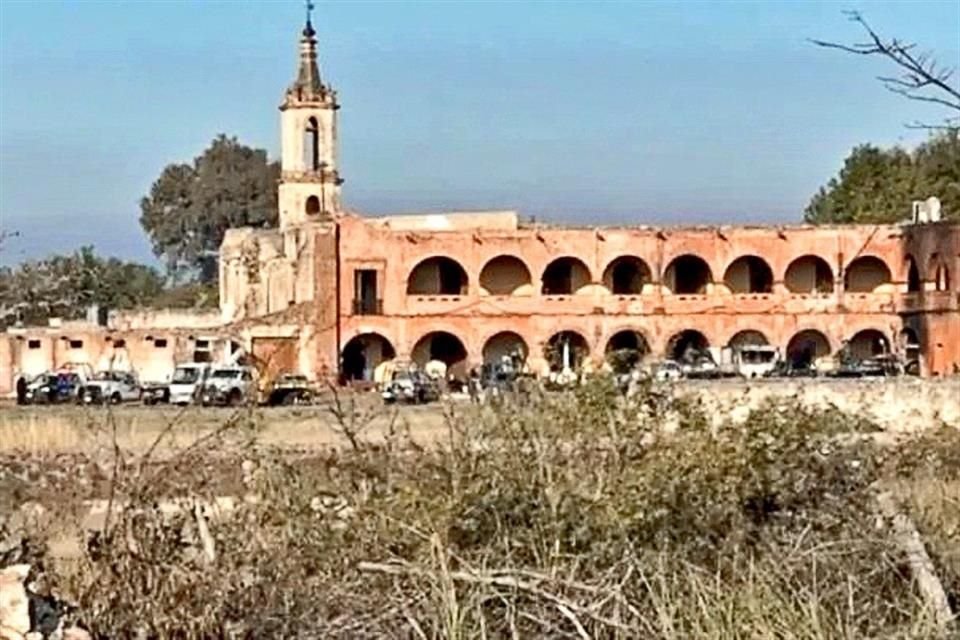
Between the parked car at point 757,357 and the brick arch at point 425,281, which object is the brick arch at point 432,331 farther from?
the parked car at point 757,357

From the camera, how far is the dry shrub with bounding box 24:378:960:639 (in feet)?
29.6

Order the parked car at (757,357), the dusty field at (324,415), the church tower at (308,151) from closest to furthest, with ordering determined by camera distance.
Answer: the dusty field at (324,415) < the parked car at (757,357) < the church tower at (308,151)

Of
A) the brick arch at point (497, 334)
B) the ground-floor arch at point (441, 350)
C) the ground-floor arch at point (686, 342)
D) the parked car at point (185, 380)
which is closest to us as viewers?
the parked car at point (185, 380)

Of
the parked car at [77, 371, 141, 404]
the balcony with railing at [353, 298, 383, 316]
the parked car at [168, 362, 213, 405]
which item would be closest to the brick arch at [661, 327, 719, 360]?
the balcony with railing at [353, 298, 383, 316]

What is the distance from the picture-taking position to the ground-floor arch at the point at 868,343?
2486 inches

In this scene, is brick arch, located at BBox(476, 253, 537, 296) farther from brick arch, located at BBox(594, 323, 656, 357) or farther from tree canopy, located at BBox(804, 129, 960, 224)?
tree canopy, located at BBox(804, 129, 960, 224)

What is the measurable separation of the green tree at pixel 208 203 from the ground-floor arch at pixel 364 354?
145ft

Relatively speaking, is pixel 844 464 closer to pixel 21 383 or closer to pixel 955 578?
pixel 955 578

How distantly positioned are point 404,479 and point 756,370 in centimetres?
4604

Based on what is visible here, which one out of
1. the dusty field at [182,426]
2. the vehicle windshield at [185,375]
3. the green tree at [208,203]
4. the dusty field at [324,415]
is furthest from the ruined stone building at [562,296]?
the green tree at [208,203]

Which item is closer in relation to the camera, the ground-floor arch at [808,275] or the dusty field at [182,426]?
the dusty field at [182,426]

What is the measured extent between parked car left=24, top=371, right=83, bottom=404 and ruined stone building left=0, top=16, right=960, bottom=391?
7477 millimetres

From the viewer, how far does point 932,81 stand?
7520 millimetres

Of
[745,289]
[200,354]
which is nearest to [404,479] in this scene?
[200,354]
